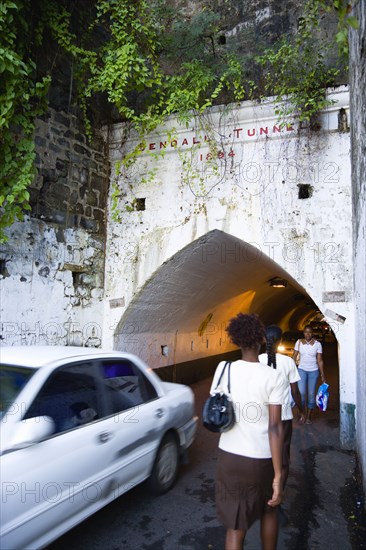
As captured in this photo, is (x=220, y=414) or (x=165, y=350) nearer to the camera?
(x=220, y=414)

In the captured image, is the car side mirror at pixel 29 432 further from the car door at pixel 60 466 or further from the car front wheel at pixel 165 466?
the car front wheel at pixel 165 466

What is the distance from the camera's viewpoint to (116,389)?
3.82 meters

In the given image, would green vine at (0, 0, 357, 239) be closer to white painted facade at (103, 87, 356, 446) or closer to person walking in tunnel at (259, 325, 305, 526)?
white painted facade at (103, 87, 356, 446)

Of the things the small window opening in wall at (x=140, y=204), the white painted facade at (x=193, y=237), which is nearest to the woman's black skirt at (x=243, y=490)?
the white painted facade at (x=193, y=237)

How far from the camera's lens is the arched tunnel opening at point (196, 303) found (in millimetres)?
7422

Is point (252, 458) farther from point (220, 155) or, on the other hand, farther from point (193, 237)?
point (220, 155)

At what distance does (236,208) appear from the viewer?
269 inches

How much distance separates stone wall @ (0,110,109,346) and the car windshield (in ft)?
9.67

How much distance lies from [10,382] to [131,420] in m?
1.12

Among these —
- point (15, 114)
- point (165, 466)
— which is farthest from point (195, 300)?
point (165, 466)

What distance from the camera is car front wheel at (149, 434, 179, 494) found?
410cm

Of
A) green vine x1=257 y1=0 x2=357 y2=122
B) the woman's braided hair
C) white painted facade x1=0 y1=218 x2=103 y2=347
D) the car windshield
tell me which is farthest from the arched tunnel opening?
the car windshield

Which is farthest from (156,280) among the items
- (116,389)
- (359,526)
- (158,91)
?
(359,526)

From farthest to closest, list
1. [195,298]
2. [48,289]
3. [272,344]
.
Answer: [195,298] → [48,289] → [272,344]
